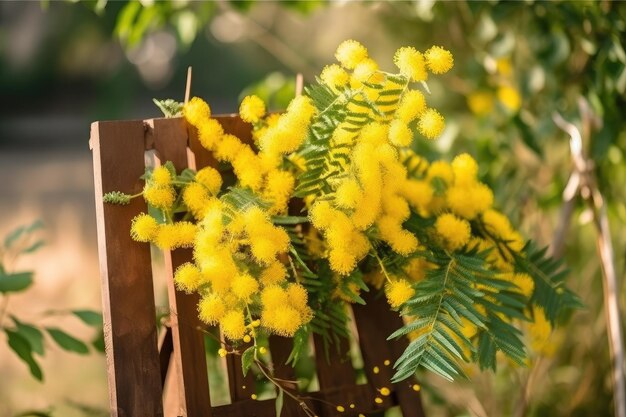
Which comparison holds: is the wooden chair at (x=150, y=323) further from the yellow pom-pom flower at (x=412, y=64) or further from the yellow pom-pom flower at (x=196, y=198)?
the yellow pom-pom flower at (x=412, y=64)

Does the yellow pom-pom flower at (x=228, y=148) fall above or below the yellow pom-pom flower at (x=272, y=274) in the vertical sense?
above

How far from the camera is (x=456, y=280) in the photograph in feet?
4.46

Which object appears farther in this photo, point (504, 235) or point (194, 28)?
point (194, 28)

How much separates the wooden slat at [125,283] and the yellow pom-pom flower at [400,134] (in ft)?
1.34

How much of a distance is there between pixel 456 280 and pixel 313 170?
0.28m

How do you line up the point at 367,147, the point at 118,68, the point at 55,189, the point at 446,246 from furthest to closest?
the point at 118,68 → the point at 55,189 → the point at 446,246 → the point at 367,147

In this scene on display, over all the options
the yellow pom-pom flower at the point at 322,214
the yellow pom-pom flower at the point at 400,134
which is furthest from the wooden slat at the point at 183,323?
the yellow pom-pom flower at the point at 400,134

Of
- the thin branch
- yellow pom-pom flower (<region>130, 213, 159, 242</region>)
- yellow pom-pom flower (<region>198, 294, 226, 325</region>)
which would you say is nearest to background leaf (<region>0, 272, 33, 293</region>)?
yellow pom-pom flower (<region>130, 213, 159, 242</region>)

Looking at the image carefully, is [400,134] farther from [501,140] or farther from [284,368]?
[501,140]

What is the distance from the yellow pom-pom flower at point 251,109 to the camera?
146cm

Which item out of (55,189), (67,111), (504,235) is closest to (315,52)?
Answer: (55,189)

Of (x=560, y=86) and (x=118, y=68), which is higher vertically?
(x=118, y=68)

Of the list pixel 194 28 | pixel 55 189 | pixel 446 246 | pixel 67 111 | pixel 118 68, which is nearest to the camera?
pixel 446 246

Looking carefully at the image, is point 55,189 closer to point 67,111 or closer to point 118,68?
point 118,68
